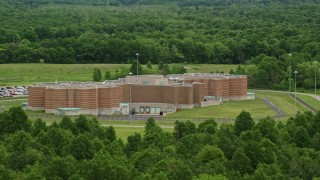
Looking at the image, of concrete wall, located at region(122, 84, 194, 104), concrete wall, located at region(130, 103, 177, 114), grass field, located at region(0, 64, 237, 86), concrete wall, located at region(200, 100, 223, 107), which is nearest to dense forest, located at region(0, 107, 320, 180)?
concrete wall, located at region(130, 103, 177, 114)

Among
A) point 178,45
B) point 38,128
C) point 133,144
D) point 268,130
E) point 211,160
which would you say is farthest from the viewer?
point 178,45

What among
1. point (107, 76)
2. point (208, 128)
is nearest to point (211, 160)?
point (208, 128)

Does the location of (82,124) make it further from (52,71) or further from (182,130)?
(52,71)

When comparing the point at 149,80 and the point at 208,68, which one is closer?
the point at 149,80

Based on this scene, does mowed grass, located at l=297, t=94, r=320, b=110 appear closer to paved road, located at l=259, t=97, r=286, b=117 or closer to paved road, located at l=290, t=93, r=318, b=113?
paved road, located at l=290, t=93, r=318, b=113

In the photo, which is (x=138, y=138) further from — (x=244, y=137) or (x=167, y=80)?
(x=167, y=80)

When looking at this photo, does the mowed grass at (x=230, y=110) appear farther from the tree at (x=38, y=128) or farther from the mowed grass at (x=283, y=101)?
the tree at (x=38, y=128)

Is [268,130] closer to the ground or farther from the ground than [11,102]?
closer to the ground
